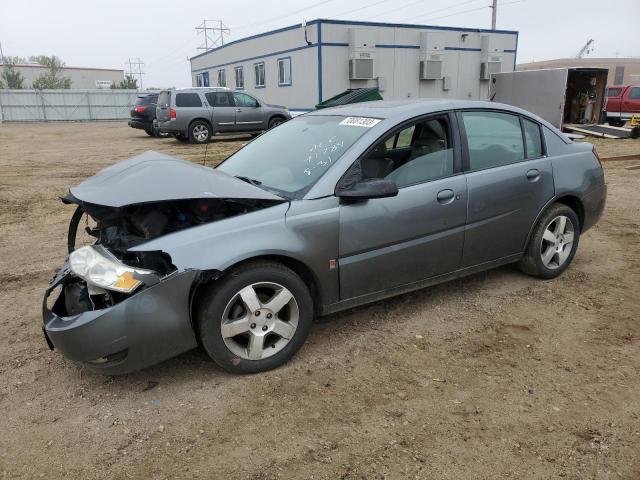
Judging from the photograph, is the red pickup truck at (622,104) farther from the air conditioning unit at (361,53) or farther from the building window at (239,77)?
the building window at (239,77)

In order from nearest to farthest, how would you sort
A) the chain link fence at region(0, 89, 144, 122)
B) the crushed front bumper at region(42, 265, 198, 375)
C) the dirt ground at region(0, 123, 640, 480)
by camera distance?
the dirt ground at region(0, 123, 640, 480) → the crushed front bumper at region(42, 265, 198, 375) → the chain link fence at region(0, 89, 144, 122)

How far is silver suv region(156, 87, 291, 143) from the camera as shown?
16.9m

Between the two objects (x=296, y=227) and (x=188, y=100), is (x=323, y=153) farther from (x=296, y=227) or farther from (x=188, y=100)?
(x=188, y=100)

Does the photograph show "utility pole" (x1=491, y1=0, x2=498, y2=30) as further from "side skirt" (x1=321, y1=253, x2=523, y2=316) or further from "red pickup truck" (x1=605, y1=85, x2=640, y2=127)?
"side skirt" (x1=321, y1=253, x2=523, y2=316)

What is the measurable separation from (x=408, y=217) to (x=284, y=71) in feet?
64.2

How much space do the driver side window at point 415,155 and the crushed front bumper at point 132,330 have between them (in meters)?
1.51

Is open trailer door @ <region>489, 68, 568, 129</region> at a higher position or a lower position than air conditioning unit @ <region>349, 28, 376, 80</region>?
lower

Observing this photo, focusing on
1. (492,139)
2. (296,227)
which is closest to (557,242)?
(492,139)

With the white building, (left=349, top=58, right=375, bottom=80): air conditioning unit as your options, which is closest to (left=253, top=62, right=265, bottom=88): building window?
the white building

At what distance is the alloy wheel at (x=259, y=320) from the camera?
9.85ft

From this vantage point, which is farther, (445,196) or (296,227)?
(445,196)

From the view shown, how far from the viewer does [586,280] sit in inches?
183

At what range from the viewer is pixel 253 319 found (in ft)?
10.0

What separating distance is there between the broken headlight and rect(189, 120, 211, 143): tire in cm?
1474
